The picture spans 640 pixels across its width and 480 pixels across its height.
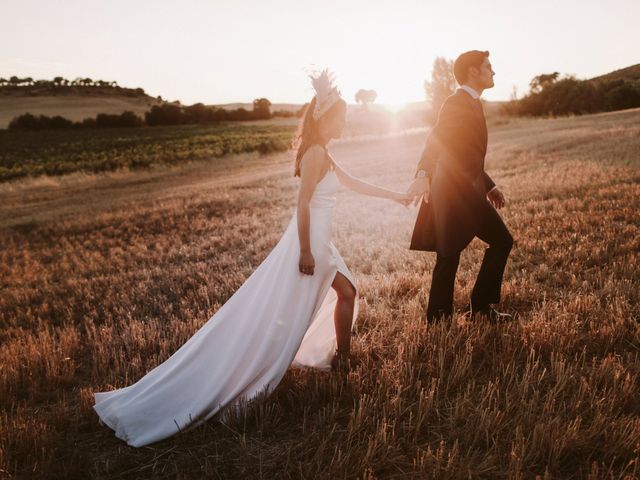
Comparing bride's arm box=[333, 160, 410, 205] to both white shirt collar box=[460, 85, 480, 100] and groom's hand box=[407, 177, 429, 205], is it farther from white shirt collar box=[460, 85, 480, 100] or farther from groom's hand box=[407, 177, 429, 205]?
white shirt collar box=[460, 85, 480, 100]

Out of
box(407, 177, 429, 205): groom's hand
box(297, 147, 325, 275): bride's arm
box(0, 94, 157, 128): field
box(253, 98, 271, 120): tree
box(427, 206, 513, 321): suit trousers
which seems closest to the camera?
box(297, 147, 325, 275): bride's arm

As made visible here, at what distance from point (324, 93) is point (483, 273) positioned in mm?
2303

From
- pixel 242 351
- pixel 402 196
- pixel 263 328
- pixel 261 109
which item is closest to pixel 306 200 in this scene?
pixel 263 328

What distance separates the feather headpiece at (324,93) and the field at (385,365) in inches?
81.1

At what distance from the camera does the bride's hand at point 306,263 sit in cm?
338

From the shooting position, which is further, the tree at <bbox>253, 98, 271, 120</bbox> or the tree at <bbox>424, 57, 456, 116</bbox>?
the tree at <bbox>253, 98, 271, 120</bbox>

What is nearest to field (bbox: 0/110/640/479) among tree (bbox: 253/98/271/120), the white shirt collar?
the white shirt collar

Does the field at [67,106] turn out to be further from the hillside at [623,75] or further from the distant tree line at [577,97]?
the hillside at [623,75]

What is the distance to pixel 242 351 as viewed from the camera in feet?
11.0

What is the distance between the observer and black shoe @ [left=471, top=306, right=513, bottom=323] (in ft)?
14.2

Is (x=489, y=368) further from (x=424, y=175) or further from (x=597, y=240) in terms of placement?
(x=597, y=240)

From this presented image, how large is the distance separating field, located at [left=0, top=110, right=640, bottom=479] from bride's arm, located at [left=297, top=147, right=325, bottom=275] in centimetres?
92

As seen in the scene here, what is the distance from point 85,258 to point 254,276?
7.96m

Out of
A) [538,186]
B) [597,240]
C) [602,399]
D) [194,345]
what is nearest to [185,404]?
[194,345]
